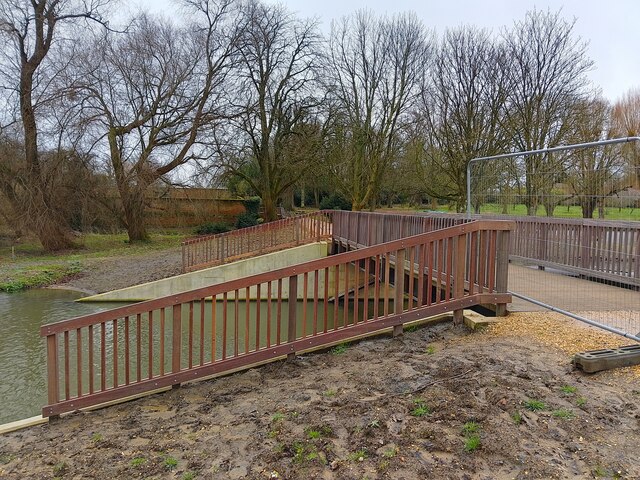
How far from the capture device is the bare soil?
2490mm

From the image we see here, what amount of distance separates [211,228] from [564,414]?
25.3 m

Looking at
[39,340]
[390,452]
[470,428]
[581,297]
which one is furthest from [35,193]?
[470,428]

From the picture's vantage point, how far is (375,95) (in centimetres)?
2200

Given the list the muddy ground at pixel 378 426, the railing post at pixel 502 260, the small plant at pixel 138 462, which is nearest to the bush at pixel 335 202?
the railing post at pixel 502 260

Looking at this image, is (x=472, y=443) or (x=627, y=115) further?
(x=627, y=115)

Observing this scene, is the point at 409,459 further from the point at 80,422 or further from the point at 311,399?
the point at 80,422

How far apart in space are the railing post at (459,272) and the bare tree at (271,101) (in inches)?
704

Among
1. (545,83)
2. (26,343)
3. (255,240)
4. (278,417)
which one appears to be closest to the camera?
(278,417)

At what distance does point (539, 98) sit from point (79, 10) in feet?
65.5

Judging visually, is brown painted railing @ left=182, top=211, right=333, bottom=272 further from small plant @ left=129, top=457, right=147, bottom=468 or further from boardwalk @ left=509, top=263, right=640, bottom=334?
small plant @ left=129, top=457, right=147, bottom=468

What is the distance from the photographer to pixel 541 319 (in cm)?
471

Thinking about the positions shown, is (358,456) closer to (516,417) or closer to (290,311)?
(516,417)

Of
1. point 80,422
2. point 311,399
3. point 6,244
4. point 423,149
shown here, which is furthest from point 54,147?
point 311,399

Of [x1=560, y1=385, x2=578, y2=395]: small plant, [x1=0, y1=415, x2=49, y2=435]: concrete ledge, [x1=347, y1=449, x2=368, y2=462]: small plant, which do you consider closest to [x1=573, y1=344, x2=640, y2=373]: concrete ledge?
[x1=560, y1=385, x2=578, y2=395]: small plant
